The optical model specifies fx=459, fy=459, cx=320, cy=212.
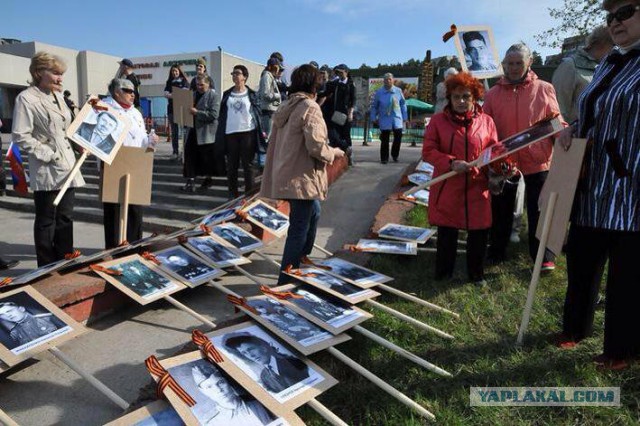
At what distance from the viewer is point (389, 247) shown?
4.62 m

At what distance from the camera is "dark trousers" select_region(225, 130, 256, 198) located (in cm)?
636

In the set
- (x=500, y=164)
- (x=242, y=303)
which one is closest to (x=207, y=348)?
(x=242, y=303)

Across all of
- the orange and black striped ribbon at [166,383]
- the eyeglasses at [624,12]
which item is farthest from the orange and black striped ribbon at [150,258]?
the eyeglasses at [624,12]

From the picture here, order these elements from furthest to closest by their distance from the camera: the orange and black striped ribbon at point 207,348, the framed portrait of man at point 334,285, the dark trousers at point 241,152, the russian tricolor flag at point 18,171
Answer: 1. the dark trousers at point 241,152
2. the russian tricolor flag at point 18,171
3. the framed portrait of man at point 334,285
4. the orange and black striped ribbon at point 207,348

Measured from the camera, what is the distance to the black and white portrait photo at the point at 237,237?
14.9ft

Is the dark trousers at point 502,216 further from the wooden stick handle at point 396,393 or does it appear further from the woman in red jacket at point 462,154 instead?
the wooden stick handle at point 396,393

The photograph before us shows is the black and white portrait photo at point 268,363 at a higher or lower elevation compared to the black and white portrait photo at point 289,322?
lower

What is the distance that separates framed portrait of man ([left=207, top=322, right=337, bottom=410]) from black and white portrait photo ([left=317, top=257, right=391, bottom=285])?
1162mm

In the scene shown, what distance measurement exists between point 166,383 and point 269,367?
0.55 m

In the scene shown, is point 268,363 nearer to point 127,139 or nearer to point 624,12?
point 624,12

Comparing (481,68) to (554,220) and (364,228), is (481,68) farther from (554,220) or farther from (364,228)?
(554,220)

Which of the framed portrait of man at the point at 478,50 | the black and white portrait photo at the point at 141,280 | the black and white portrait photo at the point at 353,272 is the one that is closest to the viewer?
the black and white portrait photo at the point at 141,280

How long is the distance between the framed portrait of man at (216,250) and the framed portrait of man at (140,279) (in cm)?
48

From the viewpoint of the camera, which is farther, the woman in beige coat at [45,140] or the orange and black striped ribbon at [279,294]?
the woman in beige coat at [45,140]
